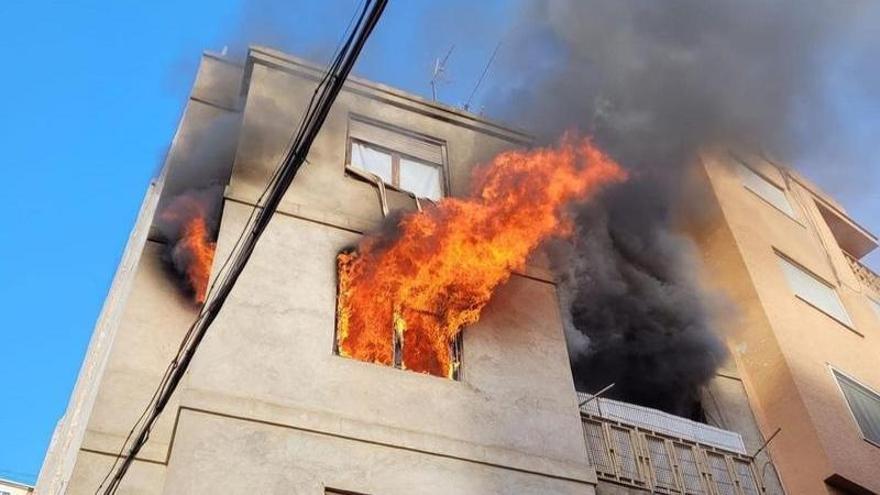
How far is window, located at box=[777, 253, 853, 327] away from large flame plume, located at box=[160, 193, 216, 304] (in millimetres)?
10018

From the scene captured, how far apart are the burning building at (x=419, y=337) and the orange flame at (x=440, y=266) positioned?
29mm

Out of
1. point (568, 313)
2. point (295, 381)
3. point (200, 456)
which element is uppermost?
point (568, 313)

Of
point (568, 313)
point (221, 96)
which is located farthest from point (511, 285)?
point (221, 96)

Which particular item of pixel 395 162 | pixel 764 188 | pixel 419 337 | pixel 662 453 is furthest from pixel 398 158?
pixel 764 188

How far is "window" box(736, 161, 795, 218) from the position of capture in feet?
56.5

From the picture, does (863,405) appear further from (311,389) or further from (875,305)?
(311,389)

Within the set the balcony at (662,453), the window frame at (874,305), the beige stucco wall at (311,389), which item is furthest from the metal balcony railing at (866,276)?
the beige stucco wall at (311,389)

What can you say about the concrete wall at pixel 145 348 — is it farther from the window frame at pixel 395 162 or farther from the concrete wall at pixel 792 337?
the concrete wall at pixel 792 337

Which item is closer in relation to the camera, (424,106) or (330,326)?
(330,326)

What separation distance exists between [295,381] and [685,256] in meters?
8.63

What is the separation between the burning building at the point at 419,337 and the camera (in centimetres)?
827

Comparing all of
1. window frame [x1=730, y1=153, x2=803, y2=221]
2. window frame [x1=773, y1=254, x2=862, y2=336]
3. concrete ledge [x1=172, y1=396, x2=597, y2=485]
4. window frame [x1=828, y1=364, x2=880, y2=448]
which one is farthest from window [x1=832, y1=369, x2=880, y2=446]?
concrete ledge [x1=172, y1=396, x2=597, y2=485]

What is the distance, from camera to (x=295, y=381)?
847cm

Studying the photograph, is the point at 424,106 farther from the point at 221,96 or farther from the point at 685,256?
the point at 685,256
